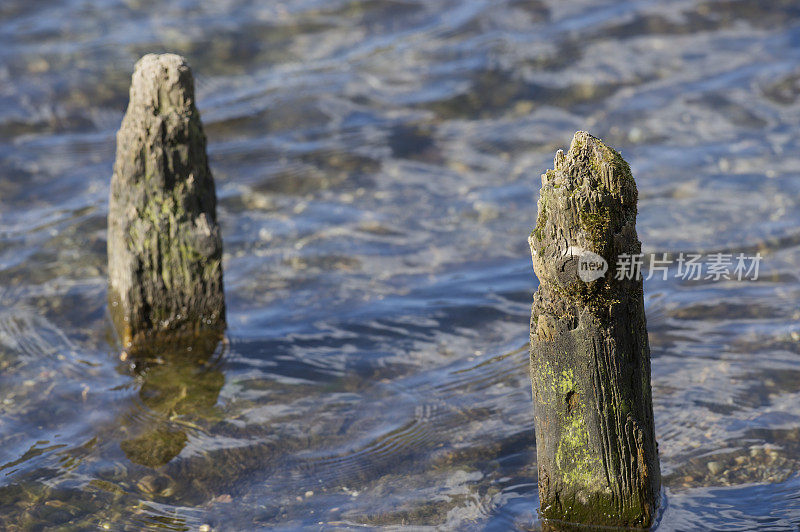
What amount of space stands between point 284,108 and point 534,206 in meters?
4.49

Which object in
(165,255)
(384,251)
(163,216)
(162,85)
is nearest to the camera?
(162,85)

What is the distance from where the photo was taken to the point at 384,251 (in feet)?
30.9

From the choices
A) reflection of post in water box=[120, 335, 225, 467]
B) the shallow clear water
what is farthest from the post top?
the shallow clear water

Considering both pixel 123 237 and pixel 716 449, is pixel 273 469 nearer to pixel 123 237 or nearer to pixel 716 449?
pixel 123 237

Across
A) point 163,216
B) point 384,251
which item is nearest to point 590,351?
point 163,216

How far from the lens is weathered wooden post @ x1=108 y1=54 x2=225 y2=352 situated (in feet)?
21.5

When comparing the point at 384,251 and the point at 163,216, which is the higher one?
the point at 163,216

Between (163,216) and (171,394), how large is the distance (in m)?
1.39

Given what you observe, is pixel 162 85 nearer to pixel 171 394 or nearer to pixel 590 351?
pixel 171 394

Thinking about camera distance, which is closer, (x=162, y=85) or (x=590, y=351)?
(x=590, y=351)

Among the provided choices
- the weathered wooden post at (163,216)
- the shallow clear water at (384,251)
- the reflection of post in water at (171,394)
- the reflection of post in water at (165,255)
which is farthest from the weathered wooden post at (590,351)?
the weathered wooden post at (163,216)

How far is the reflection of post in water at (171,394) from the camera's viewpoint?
6453 mm

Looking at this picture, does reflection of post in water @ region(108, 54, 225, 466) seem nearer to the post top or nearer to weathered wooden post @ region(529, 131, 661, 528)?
the post top

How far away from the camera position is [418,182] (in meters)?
11.0
